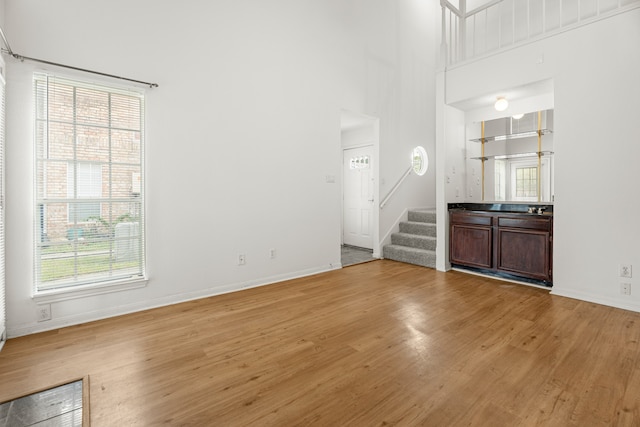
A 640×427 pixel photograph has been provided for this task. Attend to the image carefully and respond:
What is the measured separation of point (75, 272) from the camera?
2717 millimetres

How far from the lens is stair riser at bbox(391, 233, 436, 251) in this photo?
16.6 ft

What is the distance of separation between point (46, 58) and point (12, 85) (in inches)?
13.6

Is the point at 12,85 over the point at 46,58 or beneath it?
beneath

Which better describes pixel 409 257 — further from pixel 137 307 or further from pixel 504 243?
pixel 137 307

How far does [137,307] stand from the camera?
300 cm

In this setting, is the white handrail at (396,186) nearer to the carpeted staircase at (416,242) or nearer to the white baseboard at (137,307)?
the carpeted staircase at (416,242)

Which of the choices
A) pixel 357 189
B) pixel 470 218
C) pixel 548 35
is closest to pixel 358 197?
pixel 357 189

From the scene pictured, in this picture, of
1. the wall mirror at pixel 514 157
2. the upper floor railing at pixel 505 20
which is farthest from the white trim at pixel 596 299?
the upper floor railing at pixel 505 20

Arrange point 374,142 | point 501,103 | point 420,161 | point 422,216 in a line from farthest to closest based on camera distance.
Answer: point 420,161, point 422,216, point 374,142, point 501,103

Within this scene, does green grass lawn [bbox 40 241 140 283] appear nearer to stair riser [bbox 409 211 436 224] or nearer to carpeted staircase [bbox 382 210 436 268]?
carpeted staircase [bbox 382 210 436 268]

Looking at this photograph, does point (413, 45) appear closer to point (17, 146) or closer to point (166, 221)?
point (166, 221)

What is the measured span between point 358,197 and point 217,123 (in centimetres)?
376

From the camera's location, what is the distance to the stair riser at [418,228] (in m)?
5.33

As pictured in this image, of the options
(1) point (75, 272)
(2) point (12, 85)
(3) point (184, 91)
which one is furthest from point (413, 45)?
(1) point (75, 272)
